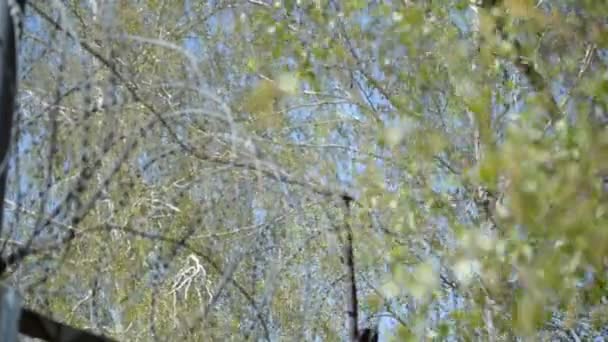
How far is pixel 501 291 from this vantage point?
392 centimetres

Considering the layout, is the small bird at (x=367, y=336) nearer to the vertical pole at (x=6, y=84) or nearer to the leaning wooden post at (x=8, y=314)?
the vertical pole at (x=6, y=84)

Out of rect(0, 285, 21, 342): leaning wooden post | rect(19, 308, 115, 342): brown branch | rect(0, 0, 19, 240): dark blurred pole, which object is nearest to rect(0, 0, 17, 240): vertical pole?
rect(0, 0, 19, 240): dark blurred pole

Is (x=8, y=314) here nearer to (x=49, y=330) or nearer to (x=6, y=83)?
(x=49, y=330)

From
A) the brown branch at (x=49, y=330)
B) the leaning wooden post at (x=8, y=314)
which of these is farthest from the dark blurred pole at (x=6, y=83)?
the leaning wooden post at (x=8, y=314)

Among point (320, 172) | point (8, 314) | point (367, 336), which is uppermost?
point (320, 172)

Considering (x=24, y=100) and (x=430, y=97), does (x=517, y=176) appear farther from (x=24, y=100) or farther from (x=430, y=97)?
(x=430, y=97)

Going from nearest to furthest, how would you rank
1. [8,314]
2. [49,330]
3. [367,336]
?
1. [8,314]
2. [49,330]
3. [367,336]

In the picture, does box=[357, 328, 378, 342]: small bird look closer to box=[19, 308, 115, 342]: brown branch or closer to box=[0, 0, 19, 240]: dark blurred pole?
box=[19, 308, 115, 342]: brown branch

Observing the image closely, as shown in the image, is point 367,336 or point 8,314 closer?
point 8,314

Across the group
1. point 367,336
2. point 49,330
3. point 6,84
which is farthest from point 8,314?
point 367,336

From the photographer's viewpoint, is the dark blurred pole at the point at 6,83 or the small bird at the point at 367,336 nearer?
the dark blurred pole at the point at 6,83

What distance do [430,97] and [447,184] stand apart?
42.8 inches

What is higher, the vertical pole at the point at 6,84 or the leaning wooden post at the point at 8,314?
the vertical pole at the point at 6,84

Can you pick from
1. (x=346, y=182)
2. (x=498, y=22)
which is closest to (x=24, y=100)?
(x=346, y=182)
